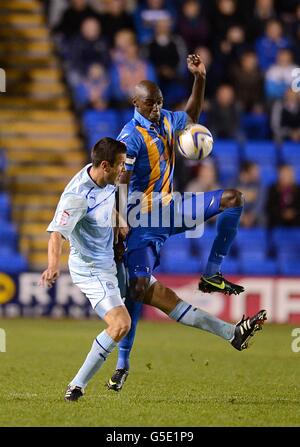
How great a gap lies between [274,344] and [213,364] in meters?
2.12

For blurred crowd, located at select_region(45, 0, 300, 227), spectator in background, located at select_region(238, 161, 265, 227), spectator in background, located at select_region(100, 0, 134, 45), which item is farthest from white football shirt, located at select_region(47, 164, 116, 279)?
spectator in background, located at select_region(100, 0, 134, 45)

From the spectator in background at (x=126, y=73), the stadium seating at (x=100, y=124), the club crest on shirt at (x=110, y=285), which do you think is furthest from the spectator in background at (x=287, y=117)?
the club crest on shirt at (x=110, y=285)

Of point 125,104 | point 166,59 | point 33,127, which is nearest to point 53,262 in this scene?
point 125,104

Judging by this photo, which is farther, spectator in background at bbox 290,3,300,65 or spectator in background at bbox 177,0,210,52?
spectator in background at bbox 290,3,300,65

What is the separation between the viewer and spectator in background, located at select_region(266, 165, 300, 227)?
49.9 ft

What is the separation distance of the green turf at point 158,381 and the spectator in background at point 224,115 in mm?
3882

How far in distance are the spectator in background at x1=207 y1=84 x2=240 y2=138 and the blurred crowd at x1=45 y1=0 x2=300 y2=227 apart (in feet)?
0.05

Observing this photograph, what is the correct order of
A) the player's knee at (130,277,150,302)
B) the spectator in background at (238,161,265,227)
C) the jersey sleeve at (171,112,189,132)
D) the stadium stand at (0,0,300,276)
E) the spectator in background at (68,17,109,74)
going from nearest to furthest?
the player's knee at (130,277,150,302)
the jersey sleeve at (171,112,189,132)
the spectator in background at (238,161,265,227)
the stadium stand at (0,0,300,276)
the spectator in background at (68,17,109,74)

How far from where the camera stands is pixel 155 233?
28.0 ft

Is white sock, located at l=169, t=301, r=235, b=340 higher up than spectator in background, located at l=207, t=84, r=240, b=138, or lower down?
lower down

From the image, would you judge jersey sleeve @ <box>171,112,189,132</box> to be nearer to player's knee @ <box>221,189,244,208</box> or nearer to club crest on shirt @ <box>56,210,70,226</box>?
player's knee @ <box>221,189,244,208</box>

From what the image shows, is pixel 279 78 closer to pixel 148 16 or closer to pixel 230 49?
pixel 230 49

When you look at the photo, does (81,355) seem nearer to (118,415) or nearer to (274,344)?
(274,344)
